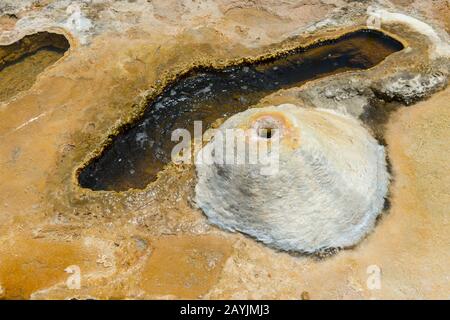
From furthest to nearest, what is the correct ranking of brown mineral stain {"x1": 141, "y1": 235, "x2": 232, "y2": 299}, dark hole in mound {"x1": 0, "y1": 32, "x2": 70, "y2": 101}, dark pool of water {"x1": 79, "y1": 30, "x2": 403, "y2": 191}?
dark hole in mound {"x1": 0, "y1": 32, "x2": 70, "y2": 101}
dark pool of water {"x1": 79, "y1": 30, "x2": 403, "y2": 191}
brown mineral stain {"x1": 141, "y1": 235, "x2": 232, "y2": 299}

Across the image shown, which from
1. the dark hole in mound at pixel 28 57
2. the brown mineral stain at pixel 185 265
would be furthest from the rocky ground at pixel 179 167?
the dark hole in mound at pixel 28 57

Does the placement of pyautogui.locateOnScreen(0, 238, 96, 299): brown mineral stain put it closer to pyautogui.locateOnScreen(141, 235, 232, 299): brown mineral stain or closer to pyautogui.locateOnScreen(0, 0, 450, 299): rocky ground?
pyautogui.locateOnScreen(0, 0, 450, 299): rocky ground

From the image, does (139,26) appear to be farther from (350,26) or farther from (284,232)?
(284,232)

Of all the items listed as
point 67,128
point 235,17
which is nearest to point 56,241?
point 67,128

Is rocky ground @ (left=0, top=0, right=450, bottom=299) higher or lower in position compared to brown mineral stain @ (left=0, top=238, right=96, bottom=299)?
higher

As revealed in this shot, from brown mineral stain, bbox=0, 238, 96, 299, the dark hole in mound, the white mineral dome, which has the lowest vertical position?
brown mineral stain, bbox=0, 238, 96, 299

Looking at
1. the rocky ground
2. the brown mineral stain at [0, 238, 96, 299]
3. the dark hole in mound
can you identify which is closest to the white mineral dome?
the rocky ground
